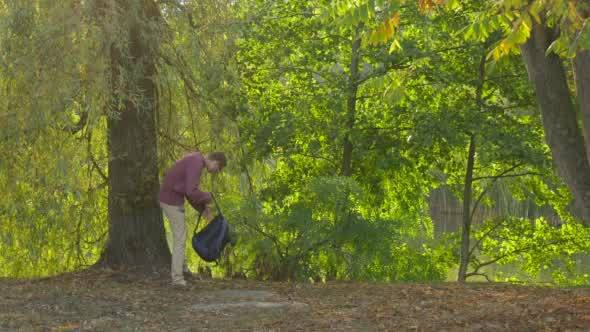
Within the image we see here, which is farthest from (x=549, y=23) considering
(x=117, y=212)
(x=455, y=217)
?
(x=455, y=217)

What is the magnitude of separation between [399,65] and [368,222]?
4.65 m

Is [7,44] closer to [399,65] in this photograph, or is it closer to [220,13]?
[220,13]

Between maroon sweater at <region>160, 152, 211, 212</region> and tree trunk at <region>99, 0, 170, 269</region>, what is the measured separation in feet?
3.28

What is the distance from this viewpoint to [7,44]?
10.5 meters

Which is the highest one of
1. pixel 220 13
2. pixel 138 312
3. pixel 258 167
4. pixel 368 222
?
pixel 220 13

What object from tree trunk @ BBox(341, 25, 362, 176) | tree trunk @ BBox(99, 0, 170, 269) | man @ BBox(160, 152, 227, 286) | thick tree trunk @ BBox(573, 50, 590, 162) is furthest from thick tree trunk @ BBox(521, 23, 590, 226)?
tree trunk @ BBox(341, 25, 362, 176)

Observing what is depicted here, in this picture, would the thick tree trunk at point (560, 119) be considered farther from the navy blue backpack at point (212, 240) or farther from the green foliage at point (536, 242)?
the green foliage at point (536, 242)

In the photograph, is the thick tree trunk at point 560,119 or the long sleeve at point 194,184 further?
the long sleeve at point 194,184

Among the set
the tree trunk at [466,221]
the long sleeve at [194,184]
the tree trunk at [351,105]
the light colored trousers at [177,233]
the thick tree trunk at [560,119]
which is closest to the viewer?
the thick tree trunk at [560,119]

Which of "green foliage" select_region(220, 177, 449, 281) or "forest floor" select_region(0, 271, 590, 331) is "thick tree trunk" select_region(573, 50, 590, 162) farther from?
"green foliage" select_region(220, 177, 449, 281)

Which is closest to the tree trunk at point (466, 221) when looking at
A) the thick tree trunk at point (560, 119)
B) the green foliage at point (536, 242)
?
the green foliage at point (536, 242)

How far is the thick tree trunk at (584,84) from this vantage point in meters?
8.09

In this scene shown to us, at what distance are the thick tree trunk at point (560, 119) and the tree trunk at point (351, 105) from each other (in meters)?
7.42

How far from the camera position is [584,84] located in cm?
811
